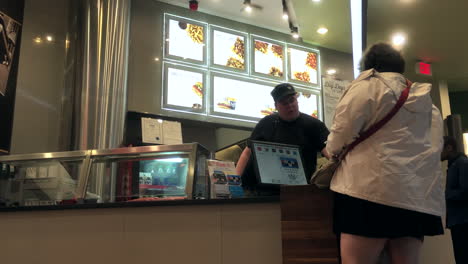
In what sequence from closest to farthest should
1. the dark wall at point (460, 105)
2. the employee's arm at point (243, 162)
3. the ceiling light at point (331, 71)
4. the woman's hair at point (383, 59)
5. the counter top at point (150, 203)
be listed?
the woman's hair at point (383, 59) → the counter top at point (150, 203) → the employee's arm at point (243, 162) → the ceiling light at point (331, 71) → the dark wall at point (460, 105)

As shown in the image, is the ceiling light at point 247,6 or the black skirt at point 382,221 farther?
the ceiling light at point 247,6

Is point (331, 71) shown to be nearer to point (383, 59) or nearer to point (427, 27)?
point (427, 27)

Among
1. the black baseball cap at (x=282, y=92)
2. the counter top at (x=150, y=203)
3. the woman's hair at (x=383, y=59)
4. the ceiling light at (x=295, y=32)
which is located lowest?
the counter top at (x=150, y=203)

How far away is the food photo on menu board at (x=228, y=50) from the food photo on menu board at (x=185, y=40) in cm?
19

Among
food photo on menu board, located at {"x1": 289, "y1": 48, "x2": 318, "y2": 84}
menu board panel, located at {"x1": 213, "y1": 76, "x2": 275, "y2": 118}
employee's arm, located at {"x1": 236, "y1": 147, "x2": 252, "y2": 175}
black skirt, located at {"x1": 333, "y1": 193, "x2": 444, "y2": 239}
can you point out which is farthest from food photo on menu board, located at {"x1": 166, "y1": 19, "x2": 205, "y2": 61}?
black skirt, located at {"x1": 333, "y1": 193, "x2": 444, "y2": 239}

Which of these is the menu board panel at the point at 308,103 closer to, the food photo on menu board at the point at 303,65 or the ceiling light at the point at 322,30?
the food photo on menu board at the point at 303,65

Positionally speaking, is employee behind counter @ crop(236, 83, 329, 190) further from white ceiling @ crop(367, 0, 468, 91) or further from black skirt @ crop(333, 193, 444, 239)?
white ceiling @ crop(367, 0, 468, 91)

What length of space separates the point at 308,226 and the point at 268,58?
4056mm

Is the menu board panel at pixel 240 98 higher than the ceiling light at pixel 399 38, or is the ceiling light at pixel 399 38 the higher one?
the ceiling light at pixel 399 38

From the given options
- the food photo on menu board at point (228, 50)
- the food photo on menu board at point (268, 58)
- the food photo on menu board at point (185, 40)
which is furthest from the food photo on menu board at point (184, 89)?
the food photo on menu board at point (268, 58)

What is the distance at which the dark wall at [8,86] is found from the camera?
4.17 m

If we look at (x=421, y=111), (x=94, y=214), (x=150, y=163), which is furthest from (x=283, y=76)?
(x=421, y=111)

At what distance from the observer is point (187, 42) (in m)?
5.29

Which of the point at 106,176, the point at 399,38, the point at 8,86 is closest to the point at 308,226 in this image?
the point at 106,176
